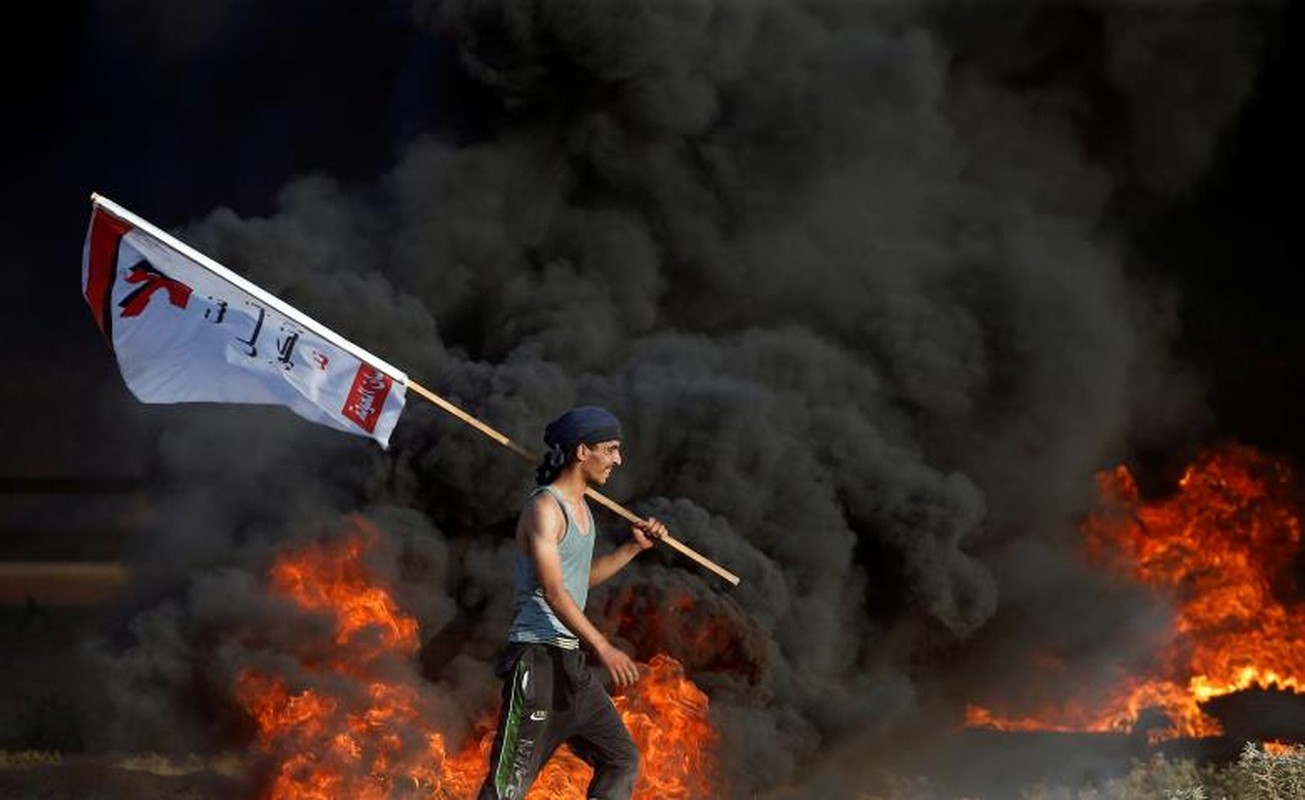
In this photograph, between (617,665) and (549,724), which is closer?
(617,665)

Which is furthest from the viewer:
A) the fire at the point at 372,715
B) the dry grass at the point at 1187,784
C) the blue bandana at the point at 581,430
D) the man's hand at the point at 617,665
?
the fire at the point at 372,715

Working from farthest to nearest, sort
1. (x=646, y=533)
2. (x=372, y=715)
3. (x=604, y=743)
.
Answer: (x=372, y=715), (x=646, y=533), (x=604, y=743)

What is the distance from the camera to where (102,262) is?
26.4ft

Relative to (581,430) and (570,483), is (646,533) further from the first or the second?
(581,430)

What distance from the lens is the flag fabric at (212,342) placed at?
26.4 ft

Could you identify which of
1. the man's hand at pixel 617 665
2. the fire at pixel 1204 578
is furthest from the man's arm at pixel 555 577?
the fire at pixel 1204 578

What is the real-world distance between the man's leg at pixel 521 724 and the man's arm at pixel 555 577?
0.26 metres

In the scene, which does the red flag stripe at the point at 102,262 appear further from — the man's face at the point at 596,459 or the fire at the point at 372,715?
the fire at the point at 372,715

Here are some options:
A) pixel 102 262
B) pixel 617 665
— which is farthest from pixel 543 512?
pixel 102 262

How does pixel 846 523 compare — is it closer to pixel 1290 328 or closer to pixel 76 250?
pixel 1290 328

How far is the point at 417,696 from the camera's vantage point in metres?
11.2

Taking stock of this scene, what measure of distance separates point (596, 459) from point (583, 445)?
0.10 metres

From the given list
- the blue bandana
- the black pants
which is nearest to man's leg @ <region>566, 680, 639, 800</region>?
the black pants

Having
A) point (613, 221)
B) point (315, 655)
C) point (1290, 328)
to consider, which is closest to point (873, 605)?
point (613, 221)
